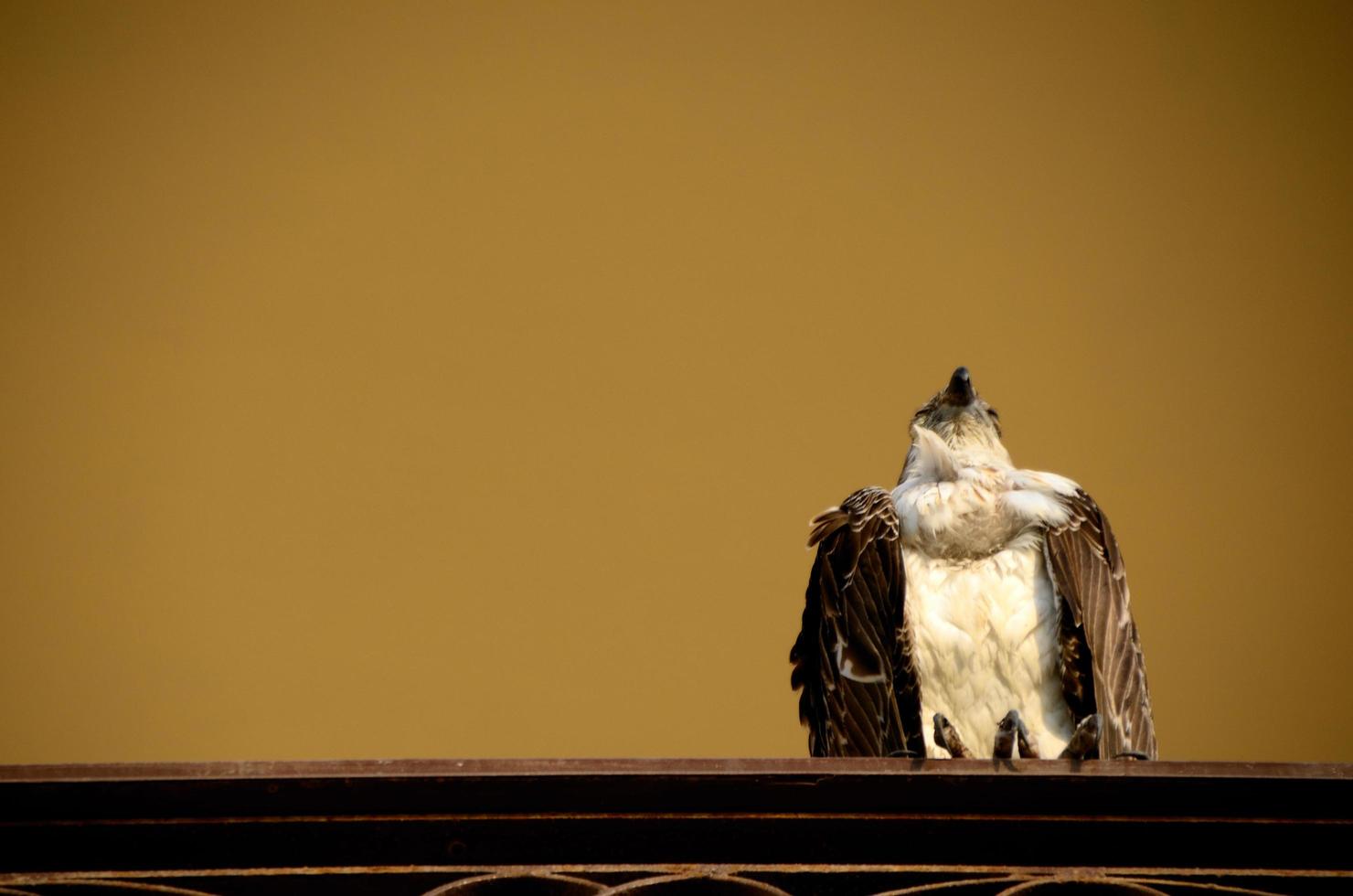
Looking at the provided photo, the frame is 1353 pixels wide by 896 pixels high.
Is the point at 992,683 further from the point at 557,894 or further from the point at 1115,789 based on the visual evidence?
the point at 557,894

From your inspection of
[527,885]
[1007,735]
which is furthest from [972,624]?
[527,885]

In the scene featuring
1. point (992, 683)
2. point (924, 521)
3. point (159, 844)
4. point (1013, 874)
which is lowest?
point (1013, 874)

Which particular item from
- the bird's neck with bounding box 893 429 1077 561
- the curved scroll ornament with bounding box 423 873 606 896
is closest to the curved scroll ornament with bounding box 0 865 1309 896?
the curved scroll ornament with bounding box 423 873 606 896

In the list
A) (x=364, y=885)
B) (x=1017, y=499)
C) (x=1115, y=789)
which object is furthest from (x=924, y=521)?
(x=364, y=885)

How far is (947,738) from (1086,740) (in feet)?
1.14

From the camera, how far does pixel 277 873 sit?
220 centimetres

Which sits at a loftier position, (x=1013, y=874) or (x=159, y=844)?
(x=159, y=844)

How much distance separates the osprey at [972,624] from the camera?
3672 mm

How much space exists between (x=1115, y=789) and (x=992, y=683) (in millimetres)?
1511

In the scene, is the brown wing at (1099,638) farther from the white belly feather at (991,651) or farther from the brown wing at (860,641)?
the brown wing at (860,641)

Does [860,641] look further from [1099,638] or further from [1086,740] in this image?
[1086,740]

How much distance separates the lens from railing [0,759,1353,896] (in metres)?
2.20

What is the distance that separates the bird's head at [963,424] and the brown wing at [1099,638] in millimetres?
381

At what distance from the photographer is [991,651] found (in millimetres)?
3701
